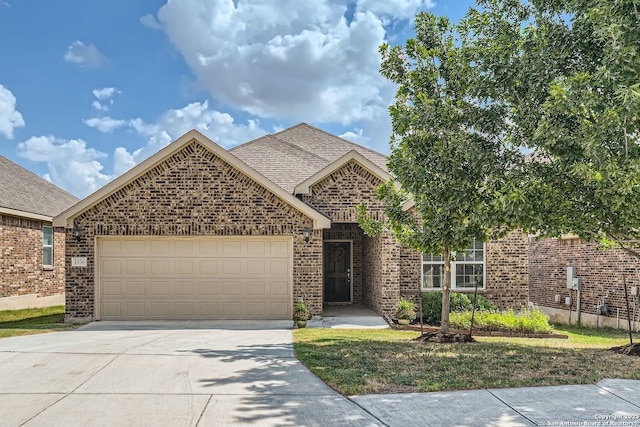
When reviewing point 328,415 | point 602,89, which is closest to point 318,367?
point 328,415

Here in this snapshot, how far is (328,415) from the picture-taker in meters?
5.98

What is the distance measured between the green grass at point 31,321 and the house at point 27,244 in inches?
22.8

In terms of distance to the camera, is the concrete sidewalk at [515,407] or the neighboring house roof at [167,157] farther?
the neighboring house roof at [167,157]

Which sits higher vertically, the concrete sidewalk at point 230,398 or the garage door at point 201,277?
the garage door at point 201,277

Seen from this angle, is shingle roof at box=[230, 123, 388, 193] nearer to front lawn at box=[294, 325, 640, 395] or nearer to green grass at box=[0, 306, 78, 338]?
green grass at box=[0, 306, 78, 338]

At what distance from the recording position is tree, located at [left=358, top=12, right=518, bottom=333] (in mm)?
10312

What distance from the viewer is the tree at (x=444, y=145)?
10.3m

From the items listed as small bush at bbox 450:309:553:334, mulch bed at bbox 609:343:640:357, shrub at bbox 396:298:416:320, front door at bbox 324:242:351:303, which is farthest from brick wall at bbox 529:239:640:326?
front door at bbox 324:242:351:303

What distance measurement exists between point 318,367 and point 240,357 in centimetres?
167

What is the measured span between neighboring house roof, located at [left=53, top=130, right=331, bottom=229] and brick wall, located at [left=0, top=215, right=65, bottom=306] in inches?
211

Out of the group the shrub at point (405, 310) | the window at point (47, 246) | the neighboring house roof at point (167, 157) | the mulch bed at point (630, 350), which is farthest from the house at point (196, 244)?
the window at point (47, 246)

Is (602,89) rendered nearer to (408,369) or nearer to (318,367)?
(408,369)

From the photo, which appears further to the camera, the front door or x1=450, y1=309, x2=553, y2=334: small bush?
the front door

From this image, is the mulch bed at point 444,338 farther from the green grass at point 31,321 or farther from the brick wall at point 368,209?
the green grass at point 31,321
